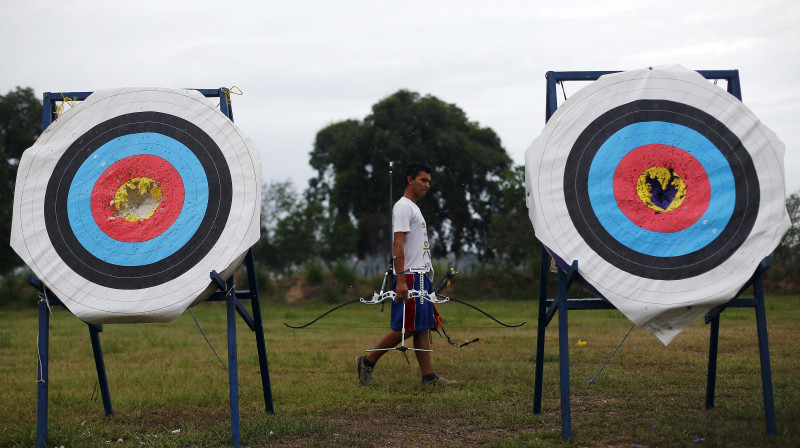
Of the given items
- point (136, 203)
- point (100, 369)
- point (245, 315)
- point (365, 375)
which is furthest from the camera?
point (365, 375)

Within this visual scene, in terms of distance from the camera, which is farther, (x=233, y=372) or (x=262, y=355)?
(x=262, y=355)

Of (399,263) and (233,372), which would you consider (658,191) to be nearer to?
(399,263)

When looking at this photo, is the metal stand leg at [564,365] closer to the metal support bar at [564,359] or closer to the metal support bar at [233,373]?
the metal support bar at [564,359]

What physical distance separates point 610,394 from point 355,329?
611cm

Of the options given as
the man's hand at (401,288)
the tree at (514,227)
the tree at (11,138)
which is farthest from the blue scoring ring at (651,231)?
the tree at (11,138)

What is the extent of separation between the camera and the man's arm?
514cm

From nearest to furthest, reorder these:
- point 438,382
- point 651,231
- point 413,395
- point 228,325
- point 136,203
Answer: point 228,325 → point 651,231 → point 136,203 → point 413,395 → point 438,382

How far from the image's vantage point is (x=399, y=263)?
17.0ft

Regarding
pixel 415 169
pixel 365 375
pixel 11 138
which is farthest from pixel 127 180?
pixel 11 138

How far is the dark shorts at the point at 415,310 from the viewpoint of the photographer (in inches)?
208

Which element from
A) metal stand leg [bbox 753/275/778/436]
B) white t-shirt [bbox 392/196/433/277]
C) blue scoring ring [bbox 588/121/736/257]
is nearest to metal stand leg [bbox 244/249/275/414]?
white t-shirt [bbox 392/196/433/277]

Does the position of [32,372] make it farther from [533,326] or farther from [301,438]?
[533,326]

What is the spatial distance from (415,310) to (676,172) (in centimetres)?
220

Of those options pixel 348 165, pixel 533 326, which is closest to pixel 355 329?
pixel 533 326
